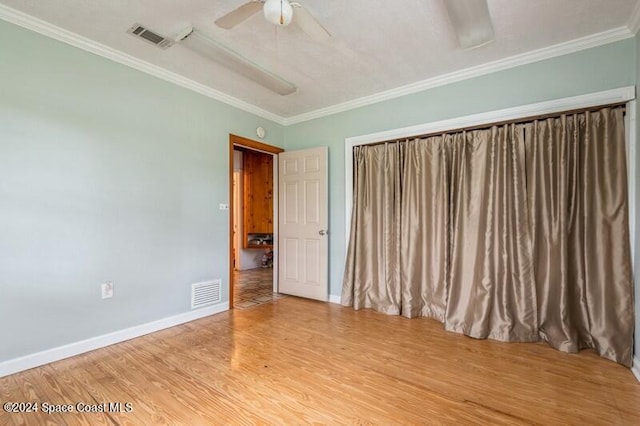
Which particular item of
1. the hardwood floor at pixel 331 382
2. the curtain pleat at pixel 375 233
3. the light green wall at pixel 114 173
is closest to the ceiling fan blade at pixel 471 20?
the light green wall at pixel 114 173

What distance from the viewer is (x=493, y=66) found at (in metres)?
2.85

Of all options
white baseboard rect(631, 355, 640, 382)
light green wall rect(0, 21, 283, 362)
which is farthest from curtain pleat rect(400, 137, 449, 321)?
light green wall rect(0, 21, 283, 362)

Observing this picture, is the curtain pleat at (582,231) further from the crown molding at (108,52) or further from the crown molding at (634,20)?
the crown molding at (108,52)

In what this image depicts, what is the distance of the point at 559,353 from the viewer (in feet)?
7.90

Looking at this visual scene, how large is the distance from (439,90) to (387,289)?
2.31m

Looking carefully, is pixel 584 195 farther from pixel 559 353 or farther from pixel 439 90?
pixel 439 90

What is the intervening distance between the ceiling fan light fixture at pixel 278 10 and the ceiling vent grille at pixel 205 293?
277 centimetres

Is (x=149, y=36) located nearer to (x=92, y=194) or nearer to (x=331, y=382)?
(x=92, y=194)

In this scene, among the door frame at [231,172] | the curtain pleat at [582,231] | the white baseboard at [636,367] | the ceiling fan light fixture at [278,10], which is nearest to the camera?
the ceiling fan light fixture at [278,10]

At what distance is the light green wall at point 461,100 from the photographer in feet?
7.94

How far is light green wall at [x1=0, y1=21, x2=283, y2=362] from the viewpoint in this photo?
217 centimetres

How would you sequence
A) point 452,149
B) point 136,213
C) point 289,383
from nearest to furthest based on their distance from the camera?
point 289,383 < point 136,213 < point 452,149

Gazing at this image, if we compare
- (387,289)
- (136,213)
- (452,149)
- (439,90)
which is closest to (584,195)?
(452,149)

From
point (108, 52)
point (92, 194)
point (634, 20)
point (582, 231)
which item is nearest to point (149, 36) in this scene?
point (108, 52)
